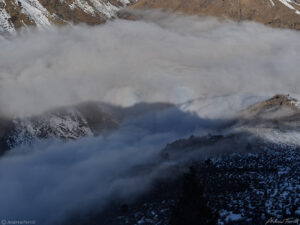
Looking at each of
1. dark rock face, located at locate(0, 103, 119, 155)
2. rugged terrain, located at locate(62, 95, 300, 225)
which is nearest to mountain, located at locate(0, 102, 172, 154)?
dark rock face, located at locate(0, 103, 119, 155)

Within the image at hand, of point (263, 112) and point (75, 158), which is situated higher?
point (263, 112)

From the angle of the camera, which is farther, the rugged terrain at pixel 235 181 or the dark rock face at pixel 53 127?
the dark rock face at pixel 53 127

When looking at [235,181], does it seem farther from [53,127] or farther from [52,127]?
[52,127]

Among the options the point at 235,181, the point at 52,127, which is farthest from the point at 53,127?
the point at 235,181

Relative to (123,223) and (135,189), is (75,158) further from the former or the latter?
(123,223)

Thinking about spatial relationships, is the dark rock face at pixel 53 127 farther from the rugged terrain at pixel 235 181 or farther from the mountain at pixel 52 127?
the rugged terrain at pixel 235 181

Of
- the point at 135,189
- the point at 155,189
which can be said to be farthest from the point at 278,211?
the point at 135,189

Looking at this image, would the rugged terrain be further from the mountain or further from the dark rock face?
the dark rock face

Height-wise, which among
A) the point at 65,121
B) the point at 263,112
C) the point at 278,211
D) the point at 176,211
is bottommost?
the point at 65,121

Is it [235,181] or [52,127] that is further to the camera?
[52,127]

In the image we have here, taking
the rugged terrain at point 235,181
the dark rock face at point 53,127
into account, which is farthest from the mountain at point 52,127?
the rugged terrain at point 235,181

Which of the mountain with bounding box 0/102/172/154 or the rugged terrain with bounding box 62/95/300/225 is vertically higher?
the rugged terrain with bounding box 62/95/300/225
